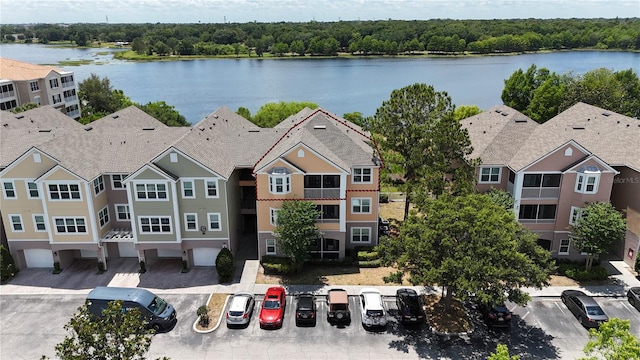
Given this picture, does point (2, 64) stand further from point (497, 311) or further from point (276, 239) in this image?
point (497, 311)

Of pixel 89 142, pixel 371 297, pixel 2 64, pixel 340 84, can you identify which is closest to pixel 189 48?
pixel 340 84

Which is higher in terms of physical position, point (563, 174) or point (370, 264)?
point (563, 174)

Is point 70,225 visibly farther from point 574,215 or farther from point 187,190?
point 574,215

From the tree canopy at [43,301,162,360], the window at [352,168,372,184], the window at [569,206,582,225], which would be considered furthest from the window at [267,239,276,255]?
the window at [569,206,582,225]

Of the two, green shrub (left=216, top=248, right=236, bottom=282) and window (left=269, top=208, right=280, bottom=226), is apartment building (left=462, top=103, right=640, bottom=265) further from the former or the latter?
green shrub (left=216, top=248, right=236, bottom=282)

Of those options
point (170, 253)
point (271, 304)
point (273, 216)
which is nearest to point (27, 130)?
point (170, 253)

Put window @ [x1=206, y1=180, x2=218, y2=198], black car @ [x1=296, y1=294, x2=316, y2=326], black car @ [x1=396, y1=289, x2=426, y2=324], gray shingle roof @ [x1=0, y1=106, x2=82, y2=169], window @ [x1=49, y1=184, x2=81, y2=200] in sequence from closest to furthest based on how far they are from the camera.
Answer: black car @ [x1=396, y1=289, x2=426, y2=324] → black car @ [x1=296, y1=294, x2=316, y2=326] → window @ [x1=49, y1=184, x2=81, y2=200] → window @ [x1=206, y1=180, x2=218, y2=198] → gray shingle roof @ [x1=0, y1=106, x2=82, y2=169]

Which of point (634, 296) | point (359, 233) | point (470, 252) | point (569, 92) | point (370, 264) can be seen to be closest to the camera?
point (470, 252)

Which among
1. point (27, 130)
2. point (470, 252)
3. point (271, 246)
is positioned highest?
point (27, 130)
